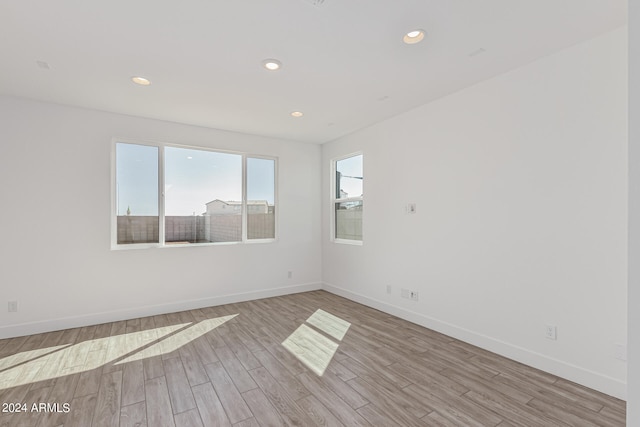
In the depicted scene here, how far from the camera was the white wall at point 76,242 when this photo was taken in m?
3.30

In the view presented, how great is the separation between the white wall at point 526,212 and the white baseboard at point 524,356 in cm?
1

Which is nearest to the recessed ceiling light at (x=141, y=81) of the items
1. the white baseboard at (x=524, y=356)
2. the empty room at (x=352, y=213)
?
the empty room at (x=352, y=213)

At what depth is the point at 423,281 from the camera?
3.55 meters

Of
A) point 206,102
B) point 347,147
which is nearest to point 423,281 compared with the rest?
point 347,147

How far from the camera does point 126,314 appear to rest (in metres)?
3.81

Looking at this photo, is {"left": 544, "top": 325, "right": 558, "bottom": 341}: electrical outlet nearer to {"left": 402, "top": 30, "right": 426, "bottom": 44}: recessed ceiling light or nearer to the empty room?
the empty room

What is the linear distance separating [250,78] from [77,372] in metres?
3.05

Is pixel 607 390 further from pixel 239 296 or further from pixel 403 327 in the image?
pixel 239 296

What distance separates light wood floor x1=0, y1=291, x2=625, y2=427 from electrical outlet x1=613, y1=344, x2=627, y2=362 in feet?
0.99

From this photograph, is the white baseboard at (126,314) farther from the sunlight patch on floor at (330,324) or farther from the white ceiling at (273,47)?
the white ceiling at (273,47)

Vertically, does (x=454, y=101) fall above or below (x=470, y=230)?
above

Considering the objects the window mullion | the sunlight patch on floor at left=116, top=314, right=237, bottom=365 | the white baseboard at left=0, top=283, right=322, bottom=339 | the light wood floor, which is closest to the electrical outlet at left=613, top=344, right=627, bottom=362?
the light wood floor

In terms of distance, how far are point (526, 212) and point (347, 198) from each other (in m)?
2.71

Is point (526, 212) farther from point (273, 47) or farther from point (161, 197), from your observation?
point (161, 197)
